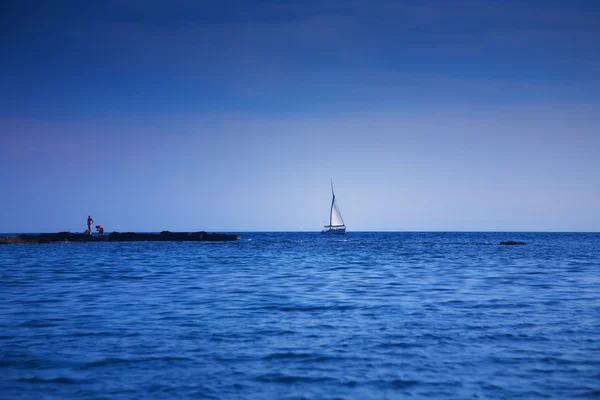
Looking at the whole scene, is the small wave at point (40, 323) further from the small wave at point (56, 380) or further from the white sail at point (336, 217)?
the white sail at point (336, 217)

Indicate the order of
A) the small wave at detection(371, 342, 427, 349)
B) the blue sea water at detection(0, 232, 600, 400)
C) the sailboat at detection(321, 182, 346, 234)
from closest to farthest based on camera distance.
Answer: the blue sea water at detection(0, 232, 600, 400), the small wave at detection(371, 342, 427, 349), the sailboat at detection(321, 182, 346, 234)

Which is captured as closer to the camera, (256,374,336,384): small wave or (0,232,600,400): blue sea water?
(0,232,600,400): blue sea water

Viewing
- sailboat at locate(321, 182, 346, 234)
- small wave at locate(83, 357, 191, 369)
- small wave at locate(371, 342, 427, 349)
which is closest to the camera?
small wave at locate(83, 357, 191, 369)

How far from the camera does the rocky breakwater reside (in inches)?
3115

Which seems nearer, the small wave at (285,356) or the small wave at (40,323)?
the small wave at (285,356)

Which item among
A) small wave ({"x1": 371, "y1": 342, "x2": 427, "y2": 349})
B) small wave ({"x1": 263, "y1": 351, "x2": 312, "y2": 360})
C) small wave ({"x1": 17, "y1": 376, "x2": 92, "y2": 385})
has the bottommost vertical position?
small wave ({"x1": 17, "y1": 376, "x2": 92, "y2": 385})

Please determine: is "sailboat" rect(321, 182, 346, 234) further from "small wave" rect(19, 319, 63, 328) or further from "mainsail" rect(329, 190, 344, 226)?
"small wave" rect(19, 319, 63, 328)

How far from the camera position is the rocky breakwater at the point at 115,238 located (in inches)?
3115

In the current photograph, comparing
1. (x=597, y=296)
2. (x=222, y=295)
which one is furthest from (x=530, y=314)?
(x=222, y=295)

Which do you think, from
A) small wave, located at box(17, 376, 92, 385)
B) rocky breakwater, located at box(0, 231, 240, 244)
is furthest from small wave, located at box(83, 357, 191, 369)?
rocky breakwater, located at box(0, 231, 240, 244)

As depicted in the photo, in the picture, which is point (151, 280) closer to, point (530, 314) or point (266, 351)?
point (266, 351)

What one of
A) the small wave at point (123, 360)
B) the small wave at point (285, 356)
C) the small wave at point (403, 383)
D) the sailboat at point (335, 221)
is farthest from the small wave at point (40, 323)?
the sailboat at point (335, 221)

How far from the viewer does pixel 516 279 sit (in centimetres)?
2592

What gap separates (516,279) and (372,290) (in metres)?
9.21
